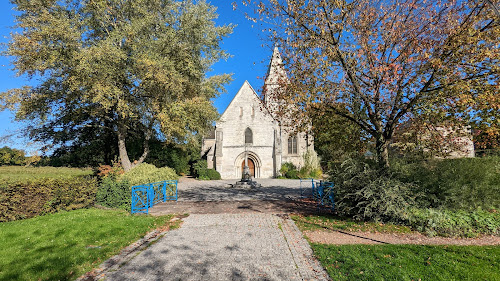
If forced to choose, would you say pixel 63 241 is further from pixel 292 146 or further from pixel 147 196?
pixel 292 146

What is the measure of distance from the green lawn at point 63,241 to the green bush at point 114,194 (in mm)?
1235

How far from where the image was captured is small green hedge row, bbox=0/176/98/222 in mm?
7746

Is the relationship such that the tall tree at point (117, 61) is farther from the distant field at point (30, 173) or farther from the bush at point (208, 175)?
the bush at point (208, 175)

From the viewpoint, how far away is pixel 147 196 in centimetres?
966

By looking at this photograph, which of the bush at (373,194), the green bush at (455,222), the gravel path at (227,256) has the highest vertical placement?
the bush at (373,194)

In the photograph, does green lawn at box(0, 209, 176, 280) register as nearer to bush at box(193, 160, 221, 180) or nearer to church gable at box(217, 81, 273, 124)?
bush at box(193, 160, 221, 180)

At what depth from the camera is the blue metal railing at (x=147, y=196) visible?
9544mm

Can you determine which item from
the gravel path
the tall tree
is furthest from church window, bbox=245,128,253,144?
the gravel path

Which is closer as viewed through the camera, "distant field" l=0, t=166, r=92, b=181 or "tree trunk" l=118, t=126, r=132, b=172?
"distant field" l=0, t=166, r=92, b=181

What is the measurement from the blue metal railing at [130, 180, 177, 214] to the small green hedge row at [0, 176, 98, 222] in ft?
6.07

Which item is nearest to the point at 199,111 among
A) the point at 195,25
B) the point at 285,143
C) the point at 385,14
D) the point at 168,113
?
the point at 168,113

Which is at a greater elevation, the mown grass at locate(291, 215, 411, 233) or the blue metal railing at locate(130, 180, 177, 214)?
the blue metal railing at locate(130, 180, 177, 214)

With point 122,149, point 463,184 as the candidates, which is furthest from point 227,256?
point 122,149

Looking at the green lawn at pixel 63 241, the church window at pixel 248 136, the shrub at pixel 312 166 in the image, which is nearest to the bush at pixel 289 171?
the shrub at pixel 312 166
